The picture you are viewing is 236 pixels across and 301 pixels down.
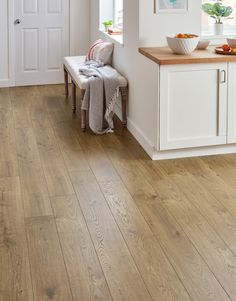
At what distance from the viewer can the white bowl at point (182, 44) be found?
4.66m

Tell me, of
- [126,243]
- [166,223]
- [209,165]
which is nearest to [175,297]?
[126,243]

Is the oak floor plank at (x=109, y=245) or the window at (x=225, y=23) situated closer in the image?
the oak floor plank at (x=109, y=245)

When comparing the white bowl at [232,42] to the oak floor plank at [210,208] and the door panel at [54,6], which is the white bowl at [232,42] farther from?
the door panel at [54,6]

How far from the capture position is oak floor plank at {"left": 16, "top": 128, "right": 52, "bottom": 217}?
12.7 ft

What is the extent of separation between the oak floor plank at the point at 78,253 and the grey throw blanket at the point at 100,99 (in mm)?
1604

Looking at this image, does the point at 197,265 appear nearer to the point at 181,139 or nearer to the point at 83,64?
the point at 181,139

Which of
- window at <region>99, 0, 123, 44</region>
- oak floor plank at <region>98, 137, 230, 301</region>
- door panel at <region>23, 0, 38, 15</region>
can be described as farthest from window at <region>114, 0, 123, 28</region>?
oak floor plank at <region>98, 137, 230, 301</region>

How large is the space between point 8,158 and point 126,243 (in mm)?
1814

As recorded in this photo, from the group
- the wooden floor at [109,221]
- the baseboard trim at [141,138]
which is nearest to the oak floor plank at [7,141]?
the wooden floor at [109,221]

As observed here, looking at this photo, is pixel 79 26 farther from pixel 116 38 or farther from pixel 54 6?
pixel 116 38

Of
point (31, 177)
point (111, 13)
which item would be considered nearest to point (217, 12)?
point (111, 13)

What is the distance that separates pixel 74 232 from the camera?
3.49 meters

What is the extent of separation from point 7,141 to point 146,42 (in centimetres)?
151

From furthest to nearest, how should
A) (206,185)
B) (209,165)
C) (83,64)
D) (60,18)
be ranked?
(60,18) → (83,64) → (209,165) → (206,185)
